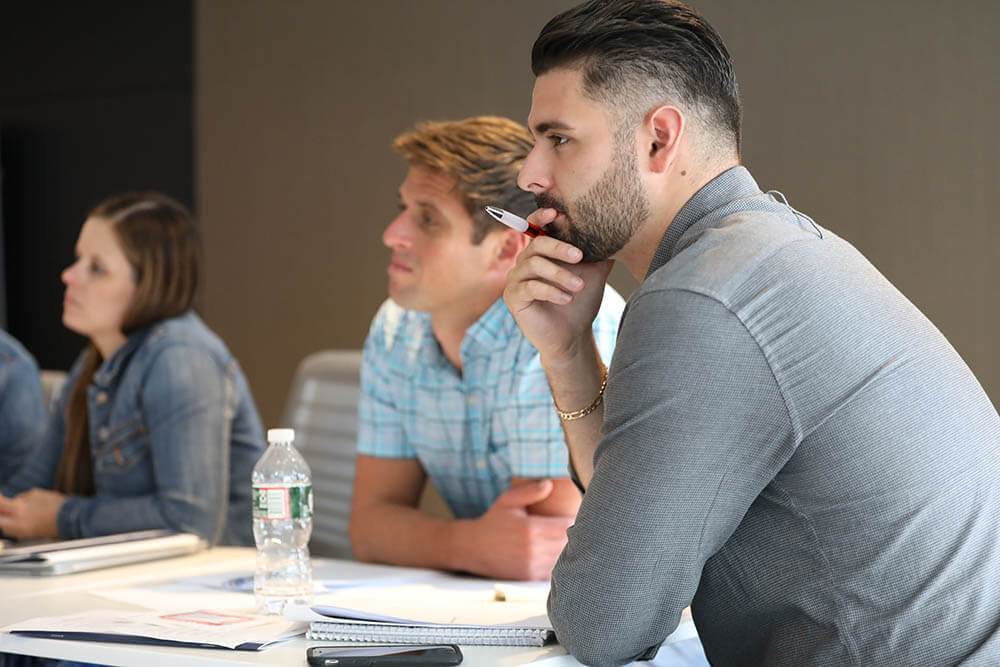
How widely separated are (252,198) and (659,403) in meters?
3.60

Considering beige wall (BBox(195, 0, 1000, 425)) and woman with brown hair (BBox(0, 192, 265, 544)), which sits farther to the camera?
beige wall (BBox(195, 0, 1000, 425))

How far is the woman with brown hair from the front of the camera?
2.54m

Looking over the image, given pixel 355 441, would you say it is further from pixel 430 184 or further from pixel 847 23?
pixel 847 23

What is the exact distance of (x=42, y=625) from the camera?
1549 mm

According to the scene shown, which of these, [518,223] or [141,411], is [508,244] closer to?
[518,223]

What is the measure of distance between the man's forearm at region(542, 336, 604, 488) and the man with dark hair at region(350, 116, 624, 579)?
0.37 meters

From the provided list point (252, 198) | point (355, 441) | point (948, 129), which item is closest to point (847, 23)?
point (948, 129)

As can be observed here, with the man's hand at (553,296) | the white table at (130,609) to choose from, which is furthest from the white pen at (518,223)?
the white table at (130,609)

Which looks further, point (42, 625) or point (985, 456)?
point (42, 625)

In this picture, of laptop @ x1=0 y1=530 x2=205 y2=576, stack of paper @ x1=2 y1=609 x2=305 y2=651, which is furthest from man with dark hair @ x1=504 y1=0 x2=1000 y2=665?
laptop @ x1=0 y1=530 x2=205 y2=576

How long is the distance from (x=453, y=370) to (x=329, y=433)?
0.67 metres

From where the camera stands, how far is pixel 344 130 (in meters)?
4.35

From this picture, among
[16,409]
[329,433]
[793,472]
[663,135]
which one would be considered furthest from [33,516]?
[793,472]

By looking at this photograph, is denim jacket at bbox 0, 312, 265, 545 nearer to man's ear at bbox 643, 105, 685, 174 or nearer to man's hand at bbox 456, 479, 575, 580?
man's hand at bbox 456, 479, 575, 580
